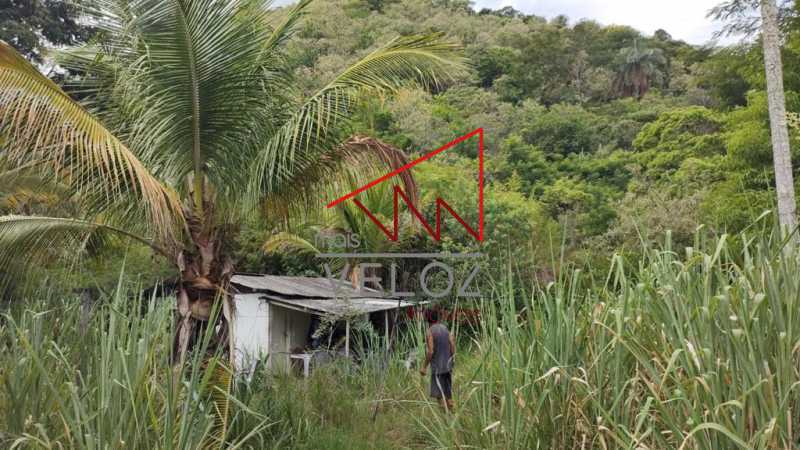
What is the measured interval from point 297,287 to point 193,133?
922cm

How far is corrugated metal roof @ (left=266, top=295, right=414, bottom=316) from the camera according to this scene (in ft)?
37.2

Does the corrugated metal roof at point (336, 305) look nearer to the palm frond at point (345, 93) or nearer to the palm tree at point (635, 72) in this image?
the palm frond at point (345, 93)

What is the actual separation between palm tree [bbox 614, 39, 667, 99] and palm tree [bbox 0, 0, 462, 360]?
45.3m

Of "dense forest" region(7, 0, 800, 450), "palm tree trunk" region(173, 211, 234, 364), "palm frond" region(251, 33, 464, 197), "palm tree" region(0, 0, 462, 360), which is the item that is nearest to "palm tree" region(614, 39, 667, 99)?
"dense forest" region(7, 0, 800, 450)

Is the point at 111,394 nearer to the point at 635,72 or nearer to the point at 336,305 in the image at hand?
the point at 336,305

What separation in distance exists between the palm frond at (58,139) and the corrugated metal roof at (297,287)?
17.5 feet

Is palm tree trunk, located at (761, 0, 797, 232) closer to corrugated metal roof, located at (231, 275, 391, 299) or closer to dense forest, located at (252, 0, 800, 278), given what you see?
dense forest, located at (252, 0, 800, 278)

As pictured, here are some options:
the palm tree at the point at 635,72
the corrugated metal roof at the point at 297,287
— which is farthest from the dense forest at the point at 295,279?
the palm tree at the point at 635,72

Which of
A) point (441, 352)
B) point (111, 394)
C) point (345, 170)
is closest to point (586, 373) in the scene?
point (111, 394)

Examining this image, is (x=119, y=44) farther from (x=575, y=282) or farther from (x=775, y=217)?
(x=775, y=217)

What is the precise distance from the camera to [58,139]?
6.84 meters

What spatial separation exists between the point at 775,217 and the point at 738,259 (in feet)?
3.27

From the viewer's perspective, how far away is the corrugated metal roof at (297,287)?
14.4 metres

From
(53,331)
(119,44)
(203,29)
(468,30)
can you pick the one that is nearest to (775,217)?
(53,331)
